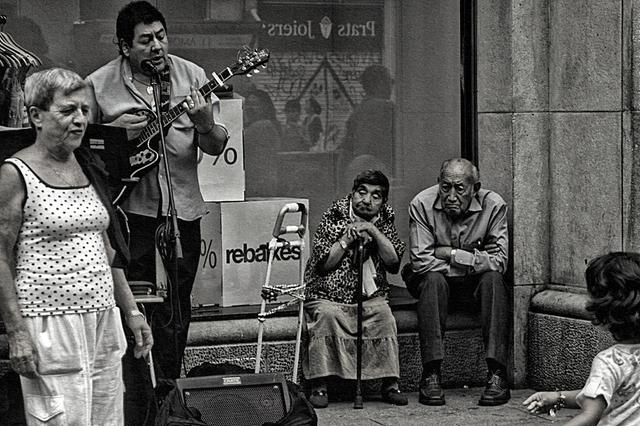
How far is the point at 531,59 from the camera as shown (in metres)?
8.55

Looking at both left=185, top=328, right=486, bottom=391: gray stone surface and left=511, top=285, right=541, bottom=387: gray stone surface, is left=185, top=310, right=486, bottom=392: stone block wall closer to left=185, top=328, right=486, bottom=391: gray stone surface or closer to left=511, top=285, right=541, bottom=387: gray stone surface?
left=185, top=328, right=486, bottom=391: gray stone surface

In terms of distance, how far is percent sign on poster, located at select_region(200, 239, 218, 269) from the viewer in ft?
27.0

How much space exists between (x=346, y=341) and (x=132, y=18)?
89.6 inches

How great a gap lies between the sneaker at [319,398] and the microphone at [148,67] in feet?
7.36

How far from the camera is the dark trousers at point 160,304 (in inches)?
264

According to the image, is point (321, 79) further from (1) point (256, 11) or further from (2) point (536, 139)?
(2) point (536, 139)

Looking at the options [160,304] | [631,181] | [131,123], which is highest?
[131,123]

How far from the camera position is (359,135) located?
9031 millimetres

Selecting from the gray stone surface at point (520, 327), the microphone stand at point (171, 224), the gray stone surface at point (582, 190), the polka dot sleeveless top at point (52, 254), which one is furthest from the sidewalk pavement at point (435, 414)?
the polka dot sleeveless top at point (52, 254)

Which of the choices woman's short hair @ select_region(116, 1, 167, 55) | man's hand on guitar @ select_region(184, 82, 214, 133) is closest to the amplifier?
man's hand on guitar @ select_region(184, 82, 214, 133)

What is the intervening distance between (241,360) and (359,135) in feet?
6.32

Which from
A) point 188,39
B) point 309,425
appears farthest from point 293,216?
point 309,425

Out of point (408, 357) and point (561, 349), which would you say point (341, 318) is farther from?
point (561, 349)

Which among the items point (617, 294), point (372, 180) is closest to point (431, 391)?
point (372, 180)
